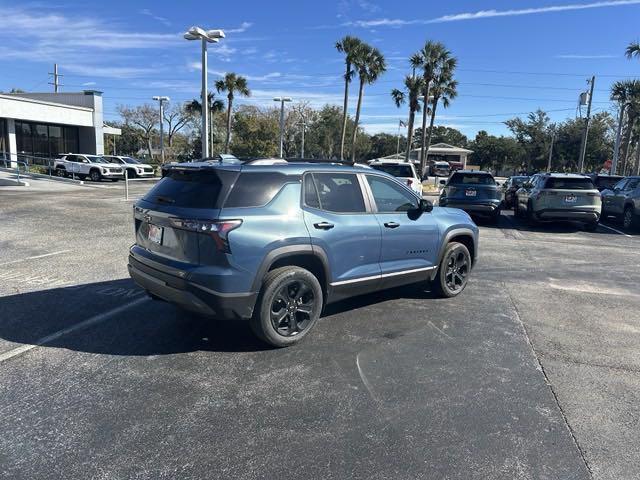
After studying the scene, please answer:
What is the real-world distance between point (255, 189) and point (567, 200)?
11932 millimetres

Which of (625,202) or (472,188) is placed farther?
(625,202)

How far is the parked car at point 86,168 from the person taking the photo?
29.0m

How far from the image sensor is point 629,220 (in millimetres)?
14703

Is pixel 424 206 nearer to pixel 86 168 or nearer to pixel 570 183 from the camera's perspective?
pixel 570 183

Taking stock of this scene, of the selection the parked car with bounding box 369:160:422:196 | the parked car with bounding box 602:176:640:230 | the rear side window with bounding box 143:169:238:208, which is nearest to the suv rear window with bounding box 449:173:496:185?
the parked car with bounding box 369:160:422:196

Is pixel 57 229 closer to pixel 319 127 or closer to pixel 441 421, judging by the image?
pixel 441 421

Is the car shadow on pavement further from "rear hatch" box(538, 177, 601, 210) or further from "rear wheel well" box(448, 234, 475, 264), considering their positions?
"rear hatch" box(538, 177, 601, 210)

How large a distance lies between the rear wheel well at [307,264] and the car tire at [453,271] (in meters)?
2.02

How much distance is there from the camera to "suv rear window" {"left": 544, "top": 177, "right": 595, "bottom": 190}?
13.7m

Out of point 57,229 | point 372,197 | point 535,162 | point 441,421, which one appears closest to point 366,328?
point 372,197

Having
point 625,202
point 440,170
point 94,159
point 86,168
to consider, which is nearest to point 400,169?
point 625,202

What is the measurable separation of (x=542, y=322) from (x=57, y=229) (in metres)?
9.97

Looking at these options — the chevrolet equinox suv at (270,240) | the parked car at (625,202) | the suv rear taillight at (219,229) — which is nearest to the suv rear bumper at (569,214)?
the parked car at (625,202)

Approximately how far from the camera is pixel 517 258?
9.57m
